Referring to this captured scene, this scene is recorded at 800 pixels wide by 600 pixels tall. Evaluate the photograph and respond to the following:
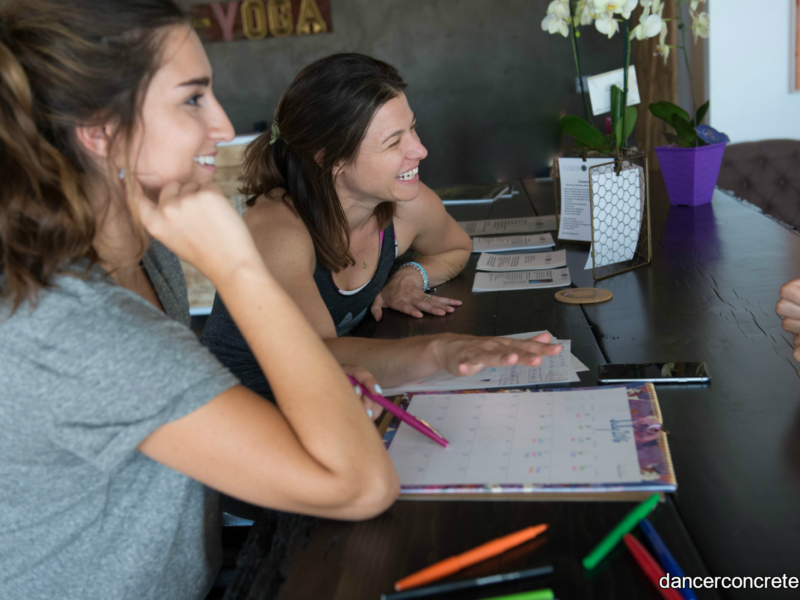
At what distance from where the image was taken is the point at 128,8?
745 millimetres

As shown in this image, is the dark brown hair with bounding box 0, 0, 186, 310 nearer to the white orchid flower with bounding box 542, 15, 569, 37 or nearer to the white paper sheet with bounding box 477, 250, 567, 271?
the white paper sheet with bounding box 477, 250, 567, 271

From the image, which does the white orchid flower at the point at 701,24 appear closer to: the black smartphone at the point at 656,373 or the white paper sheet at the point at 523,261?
the white paper sheet at the point at 523,261

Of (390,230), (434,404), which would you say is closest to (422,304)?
(390,230)

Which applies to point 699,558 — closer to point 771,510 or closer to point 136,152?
point 771,510

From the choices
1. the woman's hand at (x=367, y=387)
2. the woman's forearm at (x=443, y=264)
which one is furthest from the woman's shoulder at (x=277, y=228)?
the woman's hand at (x=367, y=387)

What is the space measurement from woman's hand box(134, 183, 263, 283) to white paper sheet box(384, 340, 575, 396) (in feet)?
1.23

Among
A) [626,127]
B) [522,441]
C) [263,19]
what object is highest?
[263,19]

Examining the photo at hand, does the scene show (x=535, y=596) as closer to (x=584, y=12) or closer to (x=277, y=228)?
(x=277, y=228)

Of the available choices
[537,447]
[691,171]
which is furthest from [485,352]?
[691,171]

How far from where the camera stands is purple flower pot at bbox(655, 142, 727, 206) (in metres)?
2.04

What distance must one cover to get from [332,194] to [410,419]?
774 mm

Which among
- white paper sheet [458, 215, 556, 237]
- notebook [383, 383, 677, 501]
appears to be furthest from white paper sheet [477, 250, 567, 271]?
notebook [383, 383, 677, 501]

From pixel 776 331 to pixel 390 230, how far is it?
902 millimetres

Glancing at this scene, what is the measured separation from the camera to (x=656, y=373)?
960mm
